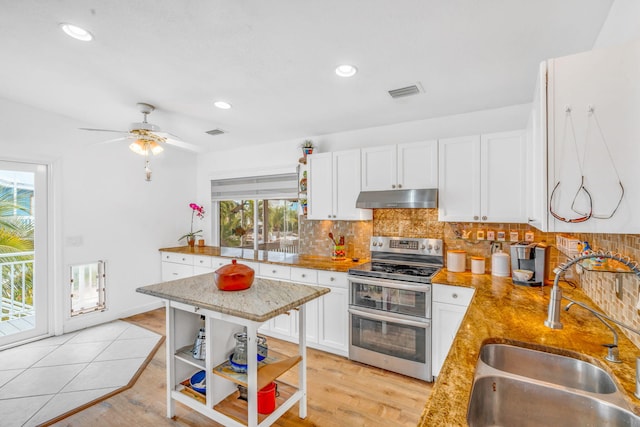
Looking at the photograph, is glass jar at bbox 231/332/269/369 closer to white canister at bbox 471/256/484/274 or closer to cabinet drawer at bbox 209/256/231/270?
cabinet drawer at bbox 209/256/231/270

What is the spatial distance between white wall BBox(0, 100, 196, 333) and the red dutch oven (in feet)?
8.99

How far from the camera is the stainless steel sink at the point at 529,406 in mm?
1021

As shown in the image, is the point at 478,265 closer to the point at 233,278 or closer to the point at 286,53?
the point at 233,278

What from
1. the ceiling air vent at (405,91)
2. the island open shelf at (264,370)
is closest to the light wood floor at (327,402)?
the island open shelf at (264,370)

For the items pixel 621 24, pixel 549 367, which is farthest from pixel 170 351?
pixel 621 24

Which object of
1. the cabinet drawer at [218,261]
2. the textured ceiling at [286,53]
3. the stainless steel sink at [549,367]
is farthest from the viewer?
the cabinet drawer at [218,261]

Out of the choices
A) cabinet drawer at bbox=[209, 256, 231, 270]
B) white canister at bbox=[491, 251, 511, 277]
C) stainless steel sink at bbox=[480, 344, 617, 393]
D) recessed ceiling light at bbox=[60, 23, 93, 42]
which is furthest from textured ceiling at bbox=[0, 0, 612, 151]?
cabinet drawer at bbox=[209, 256, 231, 270]

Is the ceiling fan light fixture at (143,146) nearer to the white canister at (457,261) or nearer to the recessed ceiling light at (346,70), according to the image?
the recessed ceiling light at (346,70)

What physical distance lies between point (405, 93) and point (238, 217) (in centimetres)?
321

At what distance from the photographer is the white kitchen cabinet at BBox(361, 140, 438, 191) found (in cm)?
290

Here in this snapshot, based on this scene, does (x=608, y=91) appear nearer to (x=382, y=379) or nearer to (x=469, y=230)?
(x=469, y=230)

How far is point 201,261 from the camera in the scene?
4156 mm

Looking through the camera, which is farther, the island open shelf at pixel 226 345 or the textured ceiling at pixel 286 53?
the island open shelf at pixel 226 345

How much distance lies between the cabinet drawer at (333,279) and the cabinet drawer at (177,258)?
214 centimetres
